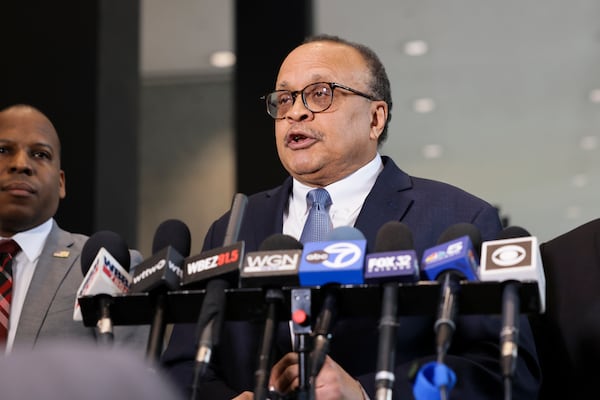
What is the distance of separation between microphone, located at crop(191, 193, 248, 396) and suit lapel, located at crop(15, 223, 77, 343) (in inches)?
50.4

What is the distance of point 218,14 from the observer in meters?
6.00

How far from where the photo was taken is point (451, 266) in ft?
5.34

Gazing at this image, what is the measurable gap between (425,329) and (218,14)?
4.14 metres

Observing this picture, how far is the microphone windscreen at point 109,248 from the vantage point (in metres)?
1.96

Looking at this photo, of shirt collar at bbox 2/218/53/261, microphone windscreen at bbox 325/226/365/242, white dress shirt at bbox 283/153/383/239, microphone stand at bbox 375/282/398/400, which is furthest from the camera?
shirt collar at bbox 2/218/53/261

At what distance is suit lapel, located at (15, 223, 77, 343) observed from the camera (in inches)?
113

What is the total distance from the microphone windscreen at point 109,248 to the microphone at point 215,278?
25cm

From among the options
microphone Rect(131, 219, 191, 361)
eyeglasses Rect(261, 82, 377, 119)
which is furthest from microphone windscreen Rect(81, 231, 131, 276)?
eyeglasses Rect(261, 82, 377, 119)

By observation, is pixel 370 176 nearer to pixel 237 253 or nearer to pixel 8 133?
pixel 237 253

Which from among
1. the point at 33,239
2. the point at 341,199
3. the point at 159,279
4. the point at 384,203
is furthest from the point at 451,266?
the point at 33,239

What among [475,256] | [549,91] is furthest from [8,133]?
[549,91]

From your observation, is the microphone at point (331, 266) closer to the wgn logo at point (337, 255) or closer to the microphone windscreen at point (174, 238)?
the wgn logo at point (337, 255)

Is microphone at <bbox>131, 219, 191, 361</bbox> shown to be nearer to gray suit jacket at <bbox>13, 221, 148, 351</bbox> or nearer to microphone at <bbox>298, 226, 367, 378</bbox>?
microphone at <bbox>298, 226, 367, 378</bbox>

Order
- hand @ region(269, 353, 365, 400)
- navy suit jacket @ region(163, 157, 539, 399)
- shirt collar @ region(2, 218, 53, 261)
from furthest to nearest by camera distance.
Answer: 1. shirt collar @ region(2, 218, 53, 261)
2. navy suit jacket @ region(163, 157, 539, 399)
3. hand @ region(269, 353, 365, 400)
